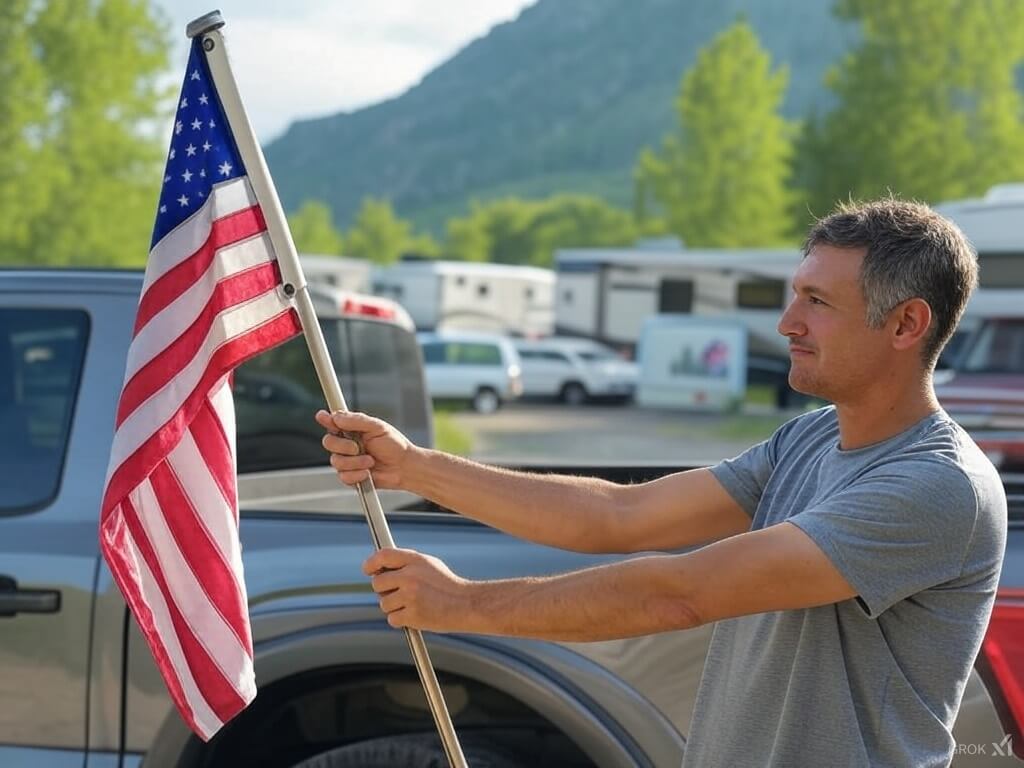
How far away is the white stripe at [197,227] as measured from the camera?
233 cm

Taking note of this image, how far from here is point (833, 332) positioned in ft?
6.70

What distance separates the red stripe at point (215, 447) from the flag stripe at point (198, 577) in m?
0.07

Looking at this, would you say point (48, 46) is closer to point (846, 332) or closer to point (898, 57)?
point (898, 57)

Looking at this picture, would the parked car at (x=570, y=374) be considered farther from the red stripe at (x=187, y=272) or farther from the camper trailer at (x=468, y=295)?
the red stripe at (x=187, y=272)

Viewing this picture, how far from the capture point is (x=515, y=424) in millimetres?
25844

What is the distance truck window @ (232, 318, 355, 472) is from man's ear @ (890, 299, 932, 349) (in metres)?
2.52

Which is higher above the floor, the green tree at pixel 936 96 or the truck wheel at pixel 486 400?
the green tree at pixel 936 96

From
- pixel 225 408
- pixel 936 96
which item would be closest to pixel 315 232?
pixel 936 96

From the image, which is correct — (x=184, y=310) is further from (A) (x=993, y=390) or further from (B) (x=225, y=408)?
(A) (x=993, y=390)

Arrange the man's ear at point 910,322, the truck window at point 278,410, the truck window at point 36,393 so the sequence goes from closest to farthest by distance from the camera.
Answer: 1. the man's ear at point 910,322
2. the truck window at point 36,393
3. the truck window at point 278,410

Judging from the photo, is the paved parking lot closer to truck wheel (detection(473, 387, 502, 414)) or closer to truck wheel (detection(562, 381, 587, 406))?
truck wheel (detection(473, 387, 502, 414))

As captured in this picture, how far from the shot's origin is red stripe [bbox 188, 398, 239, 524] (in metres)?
2.45

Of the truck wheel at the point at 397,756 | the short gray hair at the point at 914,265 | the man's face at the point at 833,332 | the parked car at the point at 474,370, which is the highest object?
the short gray hair at the point at 914,265

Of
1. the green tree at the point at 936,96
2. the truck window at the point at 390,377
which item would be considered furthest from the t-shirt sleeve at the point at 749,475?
the green tree at the point at 936,96
